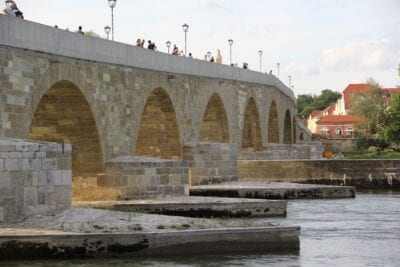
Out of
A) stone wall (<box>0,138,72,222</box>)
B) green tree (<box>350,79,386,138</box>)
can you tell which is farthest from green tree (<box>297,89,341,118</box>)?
stone wall (<box>0,138,72,222</box>)

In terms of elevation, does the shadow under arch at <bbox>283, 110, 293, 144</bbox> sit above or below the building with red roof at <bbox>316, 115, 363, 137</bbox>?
below

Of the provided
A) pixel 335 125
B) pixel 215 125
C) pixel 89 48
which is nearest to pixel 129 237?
pixel 89 48

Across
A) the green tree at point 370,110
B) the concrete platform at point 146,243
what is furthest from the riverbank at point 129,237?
the green tree at point 370,110

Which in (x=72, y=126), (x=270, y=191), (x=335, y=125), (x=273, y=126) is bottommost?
(x=270, y=191)

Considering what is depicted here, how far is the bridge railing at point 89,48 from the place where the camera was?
650 inches

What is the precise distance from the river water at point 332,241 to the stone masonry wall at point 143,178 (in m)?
2.68

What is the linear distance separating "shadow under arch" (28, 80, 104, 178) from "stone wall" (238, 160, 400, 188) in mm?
10142

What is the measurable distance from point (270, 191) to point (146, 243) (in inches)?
437

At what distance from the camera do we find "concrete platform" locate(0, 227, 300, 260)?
12.2 meters

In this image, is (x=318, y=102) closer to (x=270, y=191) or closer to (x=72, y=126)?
(x=270, y=191)

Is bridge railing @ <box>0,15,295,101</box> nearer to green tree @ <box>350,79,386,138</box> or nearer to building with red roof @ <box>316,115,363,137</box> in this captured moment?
green tree @ <box>350,79,386,138</box>

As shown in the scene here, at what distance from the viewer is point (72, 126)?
19.9m

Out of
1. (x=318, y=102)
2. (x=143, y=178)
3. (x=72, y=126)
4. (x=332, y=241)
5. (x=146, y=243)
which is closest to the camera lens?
(x=146, y=243)

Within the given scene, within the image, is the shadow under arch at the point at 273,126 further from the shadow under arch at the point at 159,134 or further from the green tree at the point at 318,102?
the green tree at the point at 318,102
